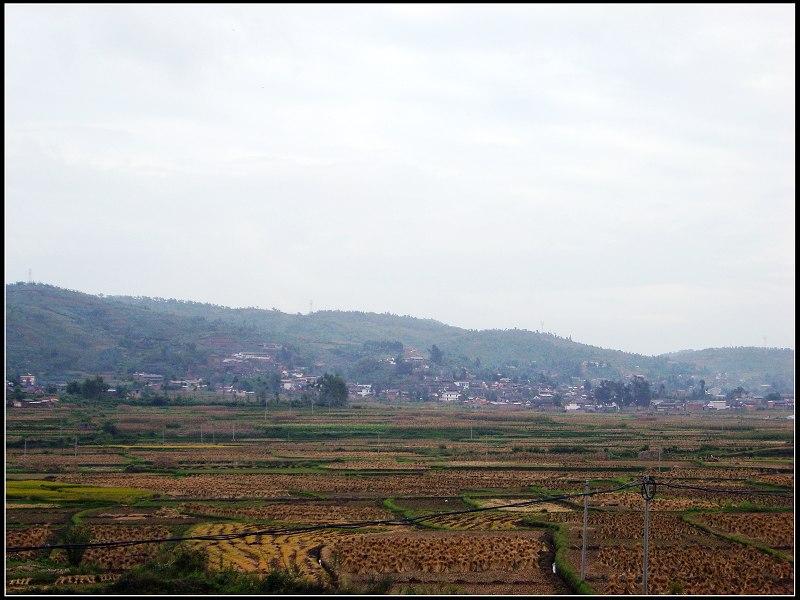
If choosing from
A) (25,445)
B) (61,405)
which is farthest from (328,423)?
(25,445)

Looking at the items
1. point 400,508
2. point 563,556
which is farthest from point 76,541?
point 563,556

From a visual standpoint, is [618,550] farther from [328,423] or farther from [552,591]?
[328,423]

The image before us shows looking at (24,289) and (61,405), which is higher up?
(24,289)

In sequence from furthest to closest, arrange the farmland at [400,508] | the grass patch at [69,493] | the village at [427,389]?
the village at [427,389] < the grass patch at [69,493] < the farmland at [400,508]

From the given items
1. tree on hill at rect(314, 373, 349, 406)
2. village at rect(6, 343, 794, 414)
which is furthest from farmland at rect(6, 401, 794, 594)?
village at rect(6, 343, 794, 414)

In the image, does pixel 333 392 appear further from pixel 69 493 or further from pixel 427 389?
pixel 69 493

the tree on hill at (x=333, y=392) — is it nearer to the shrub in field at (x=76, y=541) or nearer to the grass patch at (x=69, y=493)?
the grass patch at (x=69, y=493)

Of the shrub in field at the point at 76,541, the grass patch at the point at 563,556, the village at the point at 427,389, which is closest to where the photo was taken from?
the grass patch at the point at 563,556

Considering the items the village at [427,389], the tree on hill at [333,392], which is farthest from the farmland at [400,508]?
the village at [427,389]

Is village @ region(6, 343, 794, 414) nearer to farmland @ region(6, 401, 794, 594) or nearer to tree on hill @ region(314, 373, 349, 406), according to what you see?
tree on hill @ region(314, 373, 349, 406)
